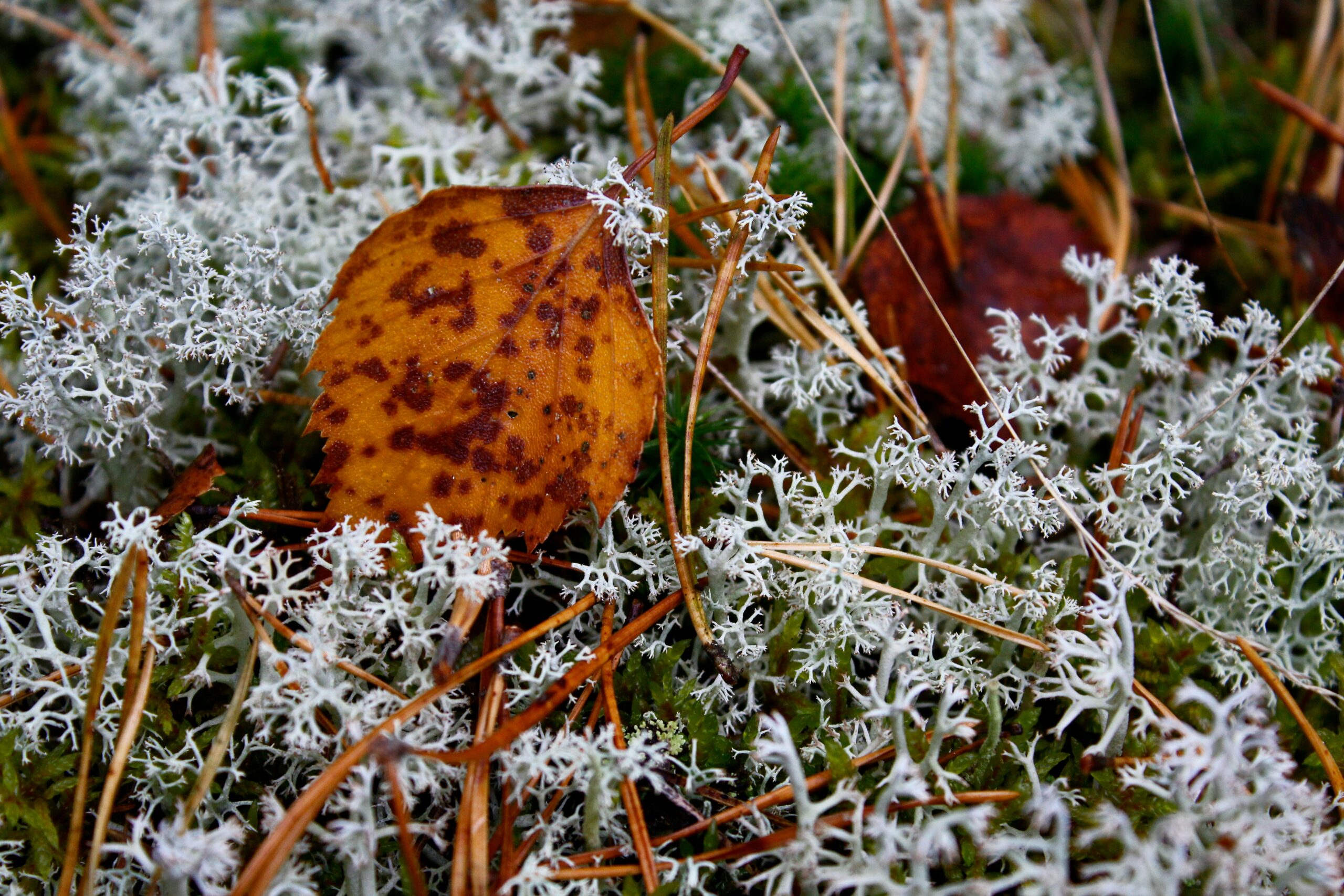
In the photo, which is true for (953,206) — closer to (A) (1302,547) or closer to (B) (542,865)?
(A) (1302,547)

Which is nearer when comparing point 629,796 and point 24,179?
point 629,796

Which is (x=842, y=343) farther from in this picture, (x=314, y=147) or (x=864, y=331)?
(x=314, y=147)

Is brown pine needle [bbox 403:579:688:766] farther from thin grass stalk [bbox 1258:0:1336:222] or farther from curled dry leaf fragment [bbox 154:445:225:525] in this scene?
thin grass stalk [bbox 1258:0:1336:222]

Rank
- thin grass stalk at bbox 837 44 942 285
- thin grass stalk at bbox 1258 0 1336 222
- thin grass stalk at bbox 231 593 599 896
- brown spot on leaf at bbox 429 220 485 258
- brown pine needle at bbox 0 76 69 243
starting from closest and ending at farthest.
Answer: thin grass stalk at bbox 231 593 599 896, brown spot on leaf at bbox 429 220 485 258, thin grass stalk at bbox 837 44 942 285, brown pine needle at bbox 0 76 69 243, thin grass stalk at bbox 1258 0 1336 222

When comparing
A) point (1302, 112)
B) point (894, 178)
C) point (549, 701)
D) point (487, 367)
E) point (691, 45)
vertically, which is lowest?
point (549, 701)

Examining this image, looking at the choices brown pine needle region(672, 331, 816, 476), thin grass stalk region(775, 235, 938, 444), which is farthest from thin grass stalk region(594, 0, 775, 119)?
brown pine needle region(672, 331, 816, 476)

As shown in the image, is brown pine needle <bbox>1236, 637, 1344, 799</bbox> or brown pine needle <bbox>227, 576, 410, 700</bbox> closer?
brown pine needle <bbox>227, 576, 410, 700</bbox>

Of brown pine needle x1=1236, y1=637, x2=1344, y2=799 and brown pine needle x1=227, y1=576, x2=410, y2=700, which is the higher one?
brown pine needle x1=227, y1=576, x2=410, y2=700

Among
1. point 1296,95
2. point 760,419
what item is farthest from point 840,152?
point 1296,95
